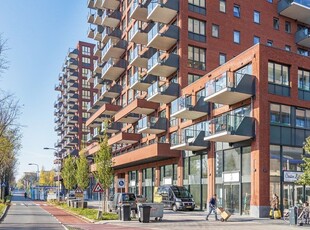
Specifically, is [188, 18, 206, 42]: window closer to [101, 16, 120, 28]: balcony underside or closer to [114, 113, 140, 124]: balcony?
[114, 113, 140, 124]: balcony

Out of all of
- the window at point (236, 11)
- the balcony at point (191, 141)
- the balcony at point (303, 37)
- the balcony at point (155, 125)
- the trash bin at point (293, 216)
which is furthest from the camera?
the balcony at point (303, 37)

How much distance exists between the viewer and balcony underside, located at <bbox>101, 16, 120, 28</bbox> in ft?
227

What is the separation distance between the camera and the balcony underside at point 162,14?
4491 centimetres

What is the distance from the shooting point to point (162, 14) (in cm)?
4600

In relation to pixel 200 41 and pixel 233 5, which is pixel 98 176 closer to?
pixel 200 41

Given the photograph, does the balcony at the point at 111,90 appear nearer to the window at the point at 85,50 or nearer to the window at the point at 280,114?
the window at the point at 280,114

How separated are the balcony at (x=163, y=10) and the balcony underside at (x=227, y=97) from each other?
14.3 m

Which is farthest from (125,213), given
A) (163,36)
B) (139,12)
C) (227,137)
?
(139,12)

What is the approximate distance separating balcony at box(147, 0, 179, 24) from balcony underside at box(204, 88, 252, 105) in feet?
46.8

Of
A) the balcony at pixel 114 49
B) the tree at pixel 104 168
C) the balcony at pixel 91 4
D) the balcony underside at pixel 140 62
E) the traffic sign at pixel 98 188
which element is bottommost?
the traffic sign at pixel 98 188

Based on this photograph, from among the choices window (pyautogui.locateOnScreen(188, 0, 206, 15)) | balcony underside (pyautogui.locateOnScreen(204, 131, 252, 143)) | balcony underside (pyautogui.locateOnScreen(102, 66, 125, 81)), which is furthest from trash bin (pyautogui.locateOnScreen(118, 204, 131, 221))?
balcony underside (pyautogui.locateOnScreen(102, 66, 125, 81))

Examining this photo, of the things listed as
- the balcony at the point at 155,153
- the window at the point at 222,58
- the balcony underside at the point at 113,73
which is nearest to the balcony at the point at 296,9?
the window at the point at 222,58

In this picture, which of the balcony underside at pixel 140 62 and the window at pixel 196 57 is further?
the balcony underside at pixel 140 62

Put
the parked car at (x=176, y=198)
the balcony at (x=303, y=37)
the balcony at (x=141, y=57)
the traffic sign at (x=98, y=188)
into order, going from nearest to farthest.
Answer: the traffic sign at (x=98, y=188)
the parked car at (x=176, y=198)
the balcony at (x=303, y=37)
the balcony at (x=141, y=57)
